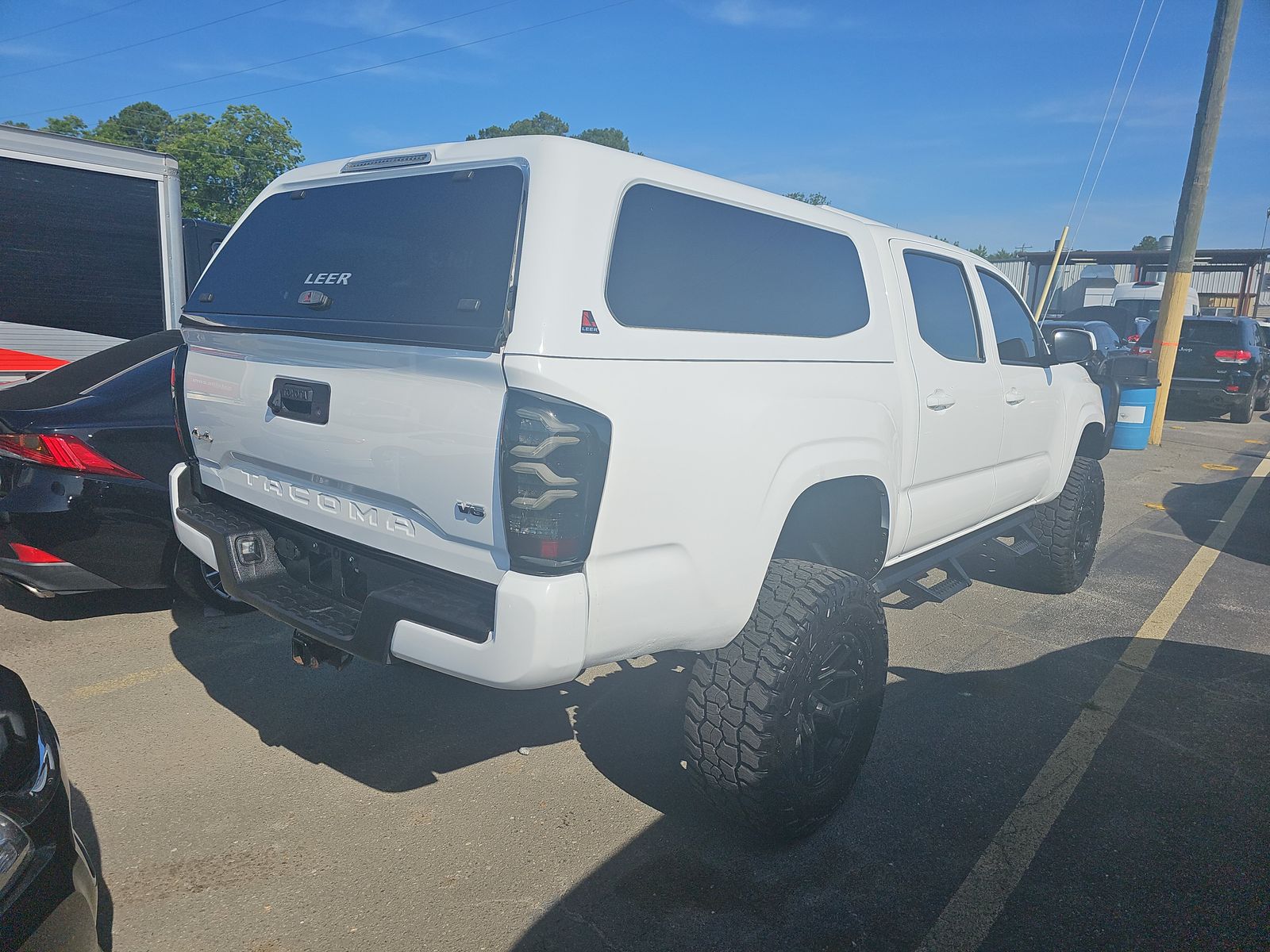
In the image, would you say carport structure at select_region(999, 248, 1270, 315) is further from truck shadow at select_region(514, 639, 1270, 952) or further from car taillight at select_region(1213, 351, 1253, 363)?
truck shadow at select_region(514, 639, 1270, 952)

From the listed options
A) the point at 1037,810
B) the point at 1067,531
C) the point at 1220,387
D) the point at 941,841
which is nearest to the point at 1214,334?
the point at 1220,387

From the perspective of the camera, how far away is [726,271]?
2.72 metres

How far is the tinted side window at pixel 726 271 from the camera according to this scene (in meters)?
2.38

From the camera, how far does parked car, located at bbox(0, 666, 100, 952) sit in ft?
5.26

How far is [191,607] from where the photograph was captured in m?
4.64

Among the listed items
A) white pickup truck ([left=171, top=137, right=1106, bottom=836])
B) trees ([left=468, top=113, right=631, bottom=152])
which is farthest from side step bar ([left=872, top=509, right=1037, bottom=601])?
trees ([left=468, top=113, right=631, bottom=152])

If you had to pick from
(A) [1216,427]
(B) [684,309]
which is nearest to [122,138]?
(A) [1216,427]

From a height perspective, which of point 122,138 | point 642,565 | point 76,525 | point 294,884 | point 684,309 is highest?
point 122,138

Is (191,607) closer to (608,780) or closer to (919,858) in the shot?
(608,780)

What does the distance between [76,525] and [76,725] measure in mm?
952

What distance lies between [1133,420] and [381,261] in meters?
10.4

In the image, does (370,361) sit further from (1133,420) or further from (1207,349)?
(1207,349)

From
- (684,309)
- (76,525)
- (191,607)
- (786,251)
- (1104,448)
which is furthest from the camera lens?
(1104,448)

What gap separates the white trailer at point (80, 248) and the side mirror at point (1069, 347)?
6.91 meters
